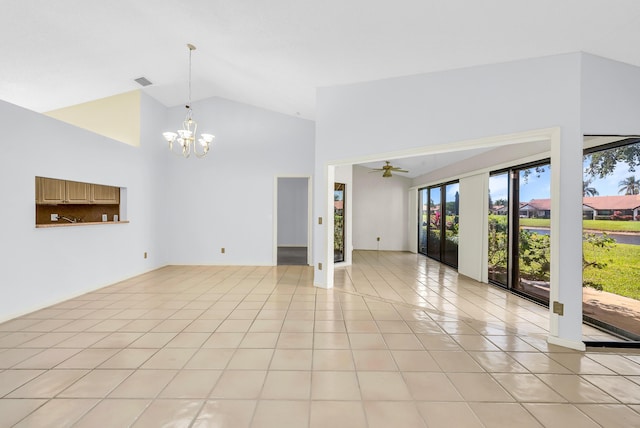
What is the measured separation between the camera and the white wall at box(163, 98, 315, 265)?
662cm

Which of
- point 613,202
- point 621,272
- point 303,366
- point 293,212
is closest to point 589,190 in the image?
point 613,202

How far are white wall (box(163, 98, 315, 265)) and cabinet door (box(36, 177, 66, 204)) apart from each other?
2132 millimetres

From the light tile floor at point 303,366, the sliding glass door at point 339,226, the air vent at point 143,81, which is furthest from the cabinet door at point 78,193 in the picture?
the sliding glass door at point 339,226

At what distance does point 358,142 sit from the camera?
4387mm

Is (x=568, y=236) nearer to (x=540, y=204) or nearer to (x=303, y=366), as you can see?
(x=540, y=204)

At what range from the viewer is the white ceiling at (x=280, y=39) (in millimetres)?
2490

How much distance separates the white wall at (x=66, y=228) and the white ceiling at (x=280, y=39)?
0.91 m

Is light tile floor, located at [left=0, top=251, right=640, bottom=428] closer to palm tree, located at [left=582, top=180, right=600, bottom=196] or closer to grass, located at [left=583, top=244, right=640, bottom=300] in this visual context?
grass, located at [left=583, top=244, right=640, bottom=300]

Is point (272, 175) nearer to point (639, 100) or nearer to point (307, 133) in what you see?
point (307, 133)

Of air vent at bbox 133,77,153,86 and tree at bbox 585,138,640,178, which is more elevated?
air vent at bbox 133,77,153,86

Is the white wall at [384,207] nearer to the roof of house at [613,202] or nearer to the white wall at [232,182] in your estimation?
the white wall at [232,182]

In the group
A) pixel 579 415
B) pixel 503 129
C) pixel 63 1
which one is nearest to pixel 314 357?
pixel 579 415

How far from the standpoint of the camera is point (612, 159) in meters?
3.12

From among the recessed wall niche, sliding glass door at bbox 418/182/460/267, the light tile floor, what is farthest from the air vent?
sliding glass door at bbox 418/182/460/267
